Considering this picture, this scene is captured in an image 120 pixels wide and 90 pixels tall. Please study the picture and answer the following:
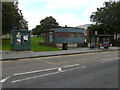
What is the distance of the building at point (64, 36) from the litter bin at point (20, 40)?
432 inches

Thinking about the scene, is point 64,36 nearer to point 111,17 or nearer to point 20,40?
point 20,40

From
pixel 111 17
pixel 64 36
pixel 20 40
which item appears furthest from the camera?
pixel 111 17

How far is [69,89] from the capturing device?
4309 millimetres

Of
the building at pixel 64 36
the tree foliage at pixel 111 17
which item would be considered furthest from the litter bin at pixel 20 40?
the tree foliage at pixel 111 17

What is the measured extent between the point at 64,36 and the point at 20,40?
43.0 feet

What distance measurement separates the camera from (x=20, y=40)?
15211 millimetres

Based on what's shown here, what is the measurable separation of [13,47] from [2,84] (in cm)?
1101

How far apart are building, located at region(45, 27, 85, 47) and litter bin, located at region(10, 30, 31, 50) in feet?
36.0

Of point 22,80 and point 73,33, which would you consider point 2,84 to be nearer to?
point 22,80

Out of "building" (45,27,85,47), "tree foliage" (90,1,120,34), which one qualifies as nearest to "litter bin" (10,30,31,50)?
"building" (45,27,85,47)

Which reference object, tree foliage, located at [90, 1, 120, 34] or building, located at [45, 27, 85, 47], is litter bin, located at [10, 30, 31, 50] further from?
tree foliage, located at [90, 1, 120, 34]

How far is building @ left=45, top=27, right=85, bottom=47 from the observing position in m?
26.7

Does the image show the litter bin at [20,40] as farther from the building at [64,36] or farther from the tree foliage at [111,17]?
the tree foliage at [111,17]

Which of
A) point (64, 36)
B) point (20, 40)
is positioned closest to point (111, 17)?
point (64, 36)
